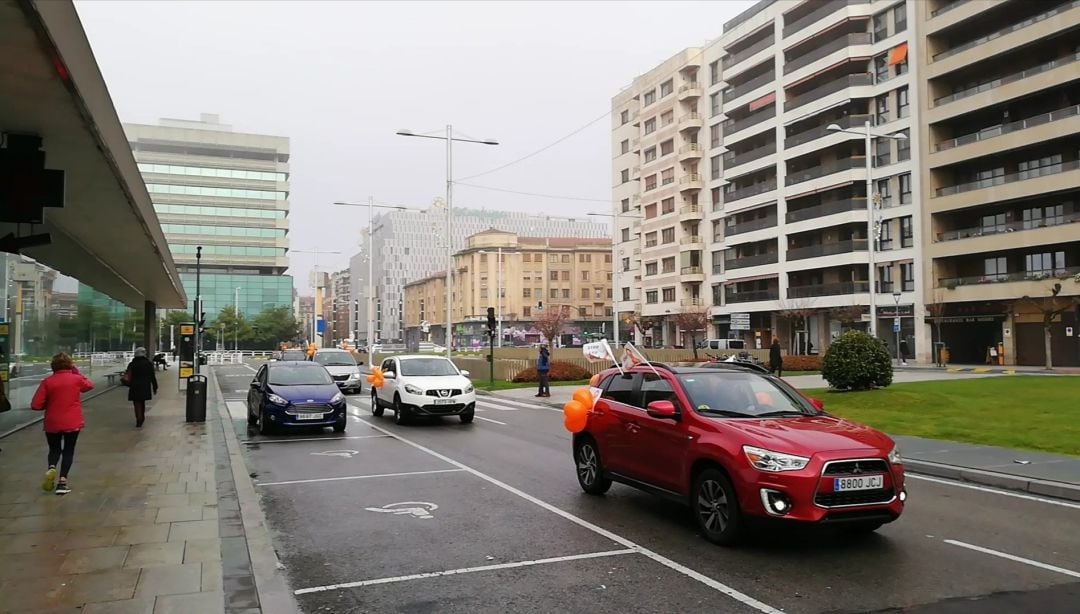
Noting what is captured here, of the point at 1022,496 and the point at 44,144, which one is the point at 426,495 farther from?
the point at 1022,496

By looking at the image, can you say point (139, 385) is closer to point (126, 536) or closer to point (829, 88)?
point (126, 536)

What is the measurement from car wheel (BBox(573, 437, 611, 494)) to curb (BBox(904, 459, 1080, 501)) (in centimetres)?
512

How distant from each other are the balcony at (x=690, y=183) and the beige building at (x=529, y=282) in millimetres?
47739

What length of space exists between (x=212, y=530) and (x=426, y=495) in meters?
2.73

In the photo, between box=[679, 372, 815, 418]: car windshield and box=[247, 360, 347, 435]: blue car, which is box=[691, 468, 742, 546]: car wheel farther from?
box=[247, 360, 347, 435]: blue car

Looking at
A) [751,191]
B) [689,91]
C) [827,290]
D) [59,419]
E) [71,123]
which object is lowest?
[59,419]

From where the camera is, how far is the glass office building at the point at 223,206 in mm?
99625

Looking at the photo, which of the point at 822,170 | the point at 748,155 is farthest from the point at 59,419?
the point at 748,155

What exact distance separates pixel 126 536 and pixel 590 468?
5.00 metres

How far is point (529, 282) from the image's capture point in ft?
400

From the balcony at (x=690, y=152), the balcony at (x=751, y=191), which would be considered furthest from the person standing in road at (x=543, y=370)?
the balcony at (x=690, y=152)

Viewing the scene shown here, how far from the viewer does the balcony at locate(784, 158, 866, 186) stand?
51.7 meters

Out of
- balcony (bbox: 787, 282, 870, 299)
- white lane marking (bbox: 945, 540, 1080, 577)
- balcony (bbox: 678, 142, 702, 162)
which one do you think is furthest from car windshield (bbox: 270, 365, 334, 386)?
balcony (bbox: 678, 142, 702, 162)

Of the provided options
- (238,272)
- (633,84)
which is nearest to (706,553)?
(633,84)
